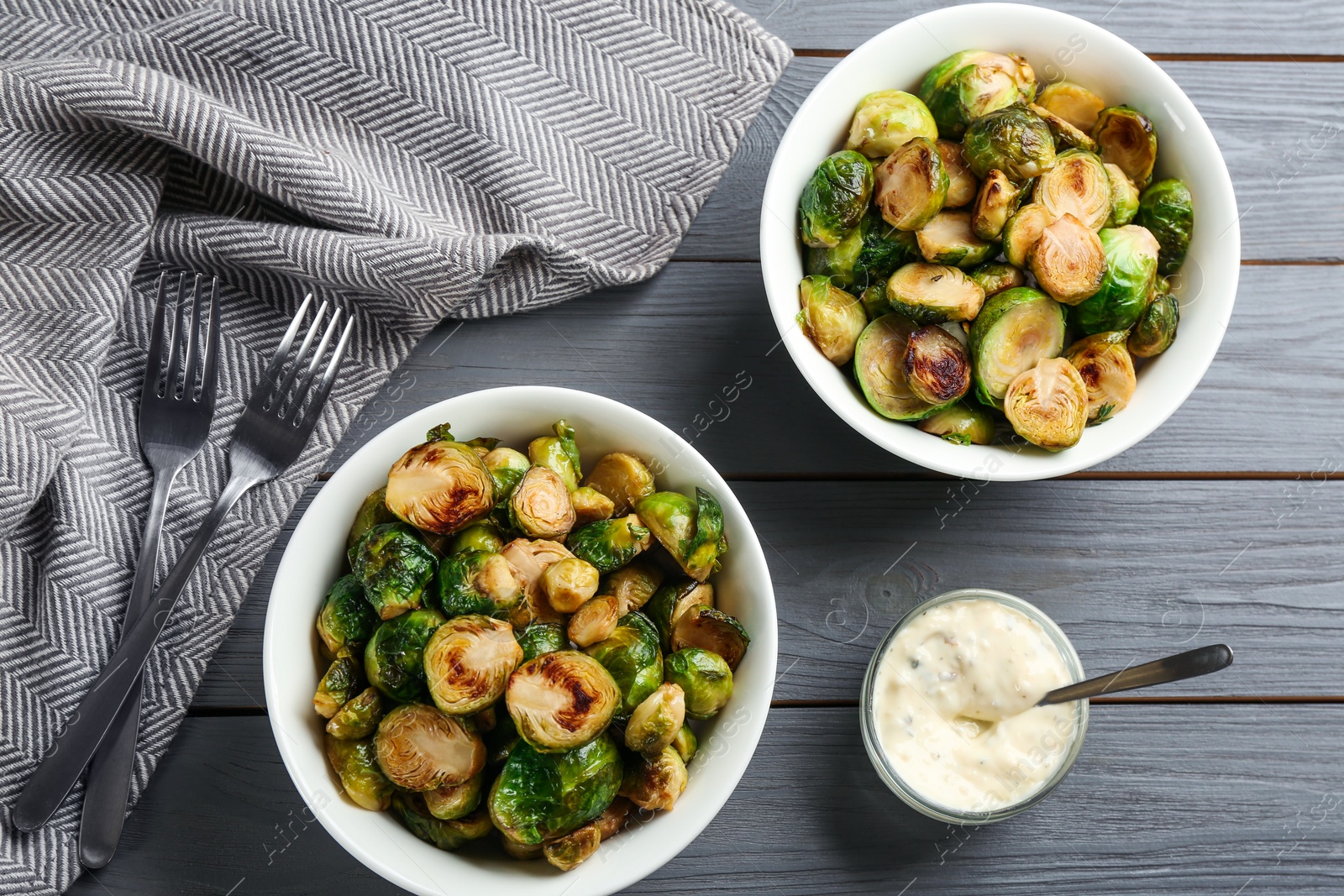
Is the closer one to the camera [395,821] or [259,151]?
[395,821]

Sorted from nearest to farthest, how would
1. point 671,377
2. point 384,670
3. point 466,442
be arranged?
point 384,670 < point 466,442 < point 671,377

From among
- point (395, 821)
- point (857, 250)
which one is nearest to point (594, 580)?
point (395, 821)

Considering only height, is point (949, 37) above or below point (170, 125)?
above

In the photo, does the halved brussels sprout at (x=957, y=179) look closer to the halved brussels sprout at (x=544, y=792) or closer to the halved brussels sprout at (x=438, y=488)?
the halved brussels sprout at (x=438, y=488)

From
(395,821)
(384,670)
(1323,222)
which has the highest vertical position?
(1323,222)

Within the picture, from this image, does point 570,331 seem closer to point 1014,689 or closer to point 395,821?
point 395,821

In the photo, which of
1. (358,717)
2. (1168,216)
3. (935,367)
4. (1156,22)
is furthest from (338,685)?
(1156,22)

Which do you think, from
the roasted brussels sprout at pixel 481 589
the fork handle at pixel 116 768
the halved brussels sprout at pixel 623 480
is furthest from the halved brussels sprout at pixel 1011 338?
the fork handle at pixel 116 768
